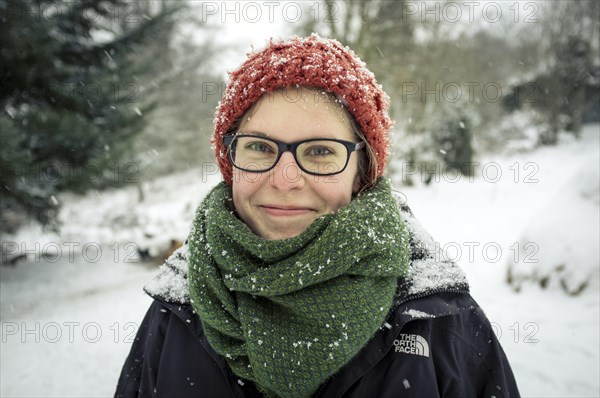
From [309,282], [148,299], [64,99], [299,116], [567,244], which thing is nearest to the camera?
[309,282]

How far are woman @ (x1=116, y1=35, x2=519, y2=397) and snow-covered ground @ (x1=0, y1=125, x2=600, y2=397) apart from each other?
6.37ft

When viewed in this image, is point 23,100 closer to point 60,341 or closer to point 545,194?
point 60,341

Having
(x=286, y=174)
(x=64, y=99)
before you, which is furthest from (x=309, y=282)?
(x=64, y=99)

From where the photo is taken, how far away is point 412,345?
1.17m

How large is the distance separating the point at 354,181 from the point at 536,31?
24975 millimetres

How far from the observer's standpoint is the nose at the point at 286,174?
1.26m

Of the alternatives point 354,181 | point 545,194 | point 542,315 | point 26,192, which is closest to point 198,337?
point 354,181

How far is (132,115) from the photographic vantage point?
5.96 meters

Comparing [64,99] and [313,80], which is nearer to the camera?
[313,80]

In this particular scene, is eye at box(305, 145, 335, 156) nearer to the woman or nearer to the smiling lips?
the woman

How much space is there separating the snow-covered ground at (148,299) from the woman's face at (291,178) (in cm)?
242

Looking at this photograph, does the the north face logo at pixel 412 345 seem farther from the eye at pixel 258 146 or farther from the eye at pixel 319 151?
the eye at pixel 258 146

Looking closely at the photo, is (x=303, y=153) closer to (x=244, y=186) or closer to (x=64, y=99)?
(x=244, y=186)

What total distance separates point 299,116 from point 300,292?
0.66 meters
